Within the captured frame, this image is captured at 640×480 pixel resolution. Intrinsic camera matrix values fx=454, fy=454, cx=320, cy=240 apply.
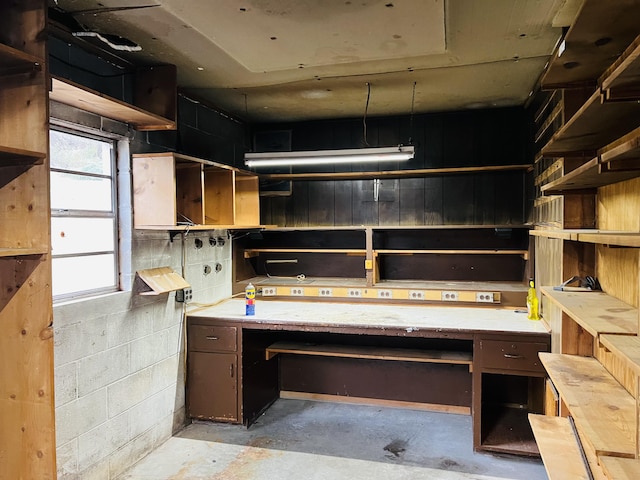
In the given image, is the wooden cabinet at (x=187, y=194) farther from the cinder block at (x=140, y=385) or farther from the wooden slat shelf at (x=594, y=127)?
the wooden slat shelf at (x=594, y=127)

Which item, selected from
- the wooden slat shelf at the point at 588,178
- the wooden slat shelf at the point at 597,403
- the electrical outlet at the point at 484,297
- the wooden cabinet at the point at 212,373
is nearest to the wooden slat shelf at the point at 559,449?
the wooden slat shelf at the point at 597,403

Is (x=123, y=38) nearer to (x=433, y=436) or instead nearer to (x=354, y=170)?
(x=354, y=170)

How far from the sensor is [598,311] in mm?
1459

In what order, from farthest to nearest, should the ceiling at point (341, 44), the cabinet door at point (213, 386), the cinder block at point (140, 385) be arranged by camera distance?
the cabinet door at point (213, 386)
the cinder block at point (140, 385)
the ceiling at point (341, 44)

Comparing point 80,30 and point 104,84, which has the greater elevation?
point 80,30

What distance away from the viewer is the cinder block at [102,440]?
2.40 m

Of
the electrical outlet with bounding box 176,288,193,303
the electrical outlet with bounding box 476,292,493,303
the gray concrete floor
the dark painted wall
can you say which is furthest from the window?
the electrical outlet with bounding box 476,292,493,303

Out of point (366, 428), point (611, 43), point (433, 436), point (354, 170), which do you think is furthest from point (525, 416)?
point (611, 43)

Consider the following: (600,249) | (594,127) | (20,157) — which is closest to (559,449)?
(600,249)

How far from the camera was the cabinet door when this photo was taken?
127 inches

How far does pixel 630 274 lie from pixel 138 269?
8.34 ft

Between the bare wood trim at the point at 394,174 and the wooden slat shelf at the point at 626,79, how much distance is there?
2449mm

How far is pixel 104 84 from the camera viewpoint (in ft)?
8.37

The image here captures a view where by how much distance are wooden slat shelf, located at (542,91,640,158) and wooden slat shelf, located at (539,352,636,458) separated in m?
0.90
